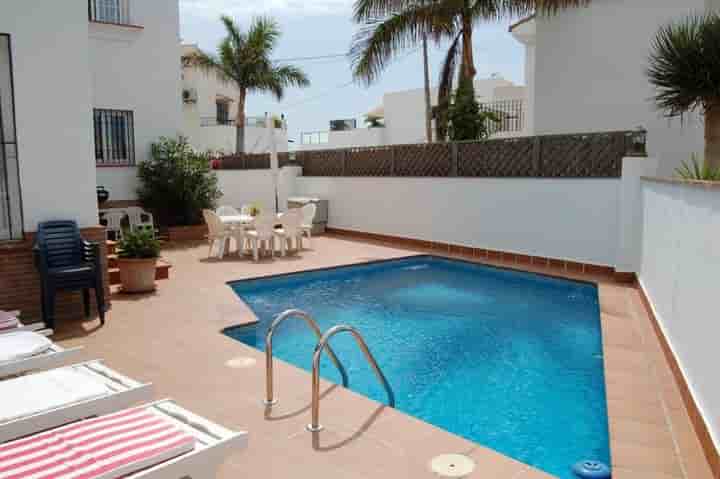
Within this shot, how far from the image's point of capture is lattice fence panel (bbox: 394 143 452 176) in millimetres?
13383

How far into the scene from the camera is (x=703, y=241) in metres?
4.36

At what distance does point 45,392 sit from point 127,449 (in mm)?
1041

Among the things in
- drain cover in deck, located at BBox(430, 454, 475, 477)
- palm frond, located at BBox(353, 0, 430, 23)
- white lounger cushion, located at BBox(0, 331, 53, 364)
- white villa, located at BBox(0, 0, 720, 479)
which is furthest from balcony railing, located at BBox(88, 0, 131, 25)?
drain cover in deck, located at BBox(430, 454, 475, 477)

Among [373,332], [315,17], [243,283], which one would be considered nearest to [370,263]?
[243,283]

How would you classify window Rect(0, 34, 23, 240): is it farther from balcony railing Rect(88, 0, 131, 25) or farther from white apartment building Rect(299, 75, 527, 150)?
white apartment building Rect(299, 75, 527, 150)

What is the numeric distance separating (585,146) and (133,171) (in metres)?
10.7

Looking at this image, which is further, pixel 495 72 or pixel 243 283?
pixel 495 72

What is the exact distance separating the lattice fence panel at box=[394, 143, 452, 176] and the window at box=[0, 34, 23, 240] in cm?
885

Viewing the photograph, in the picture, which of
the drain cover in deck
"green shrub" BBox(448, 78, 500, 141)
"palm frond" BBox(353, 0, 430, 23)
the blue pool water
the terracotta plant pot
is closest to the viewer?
the drain cover in deck

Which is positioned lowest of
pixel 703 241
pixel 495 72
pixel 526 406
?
pixel 526 406

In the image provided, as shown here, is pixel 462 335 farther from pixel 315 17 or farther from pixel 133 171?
pixel 315 17

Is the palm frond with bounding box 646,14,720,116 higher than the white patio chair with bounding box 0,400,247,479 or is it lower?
higher

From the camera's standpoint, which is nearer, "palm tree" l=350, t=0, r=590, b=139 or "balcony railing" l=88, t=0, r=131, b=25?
"palm tree" l=350, t=0, r=590, b=139

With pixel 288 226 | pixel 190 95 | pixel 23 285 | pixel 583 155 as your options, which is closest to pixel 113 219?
pixel 288 226
